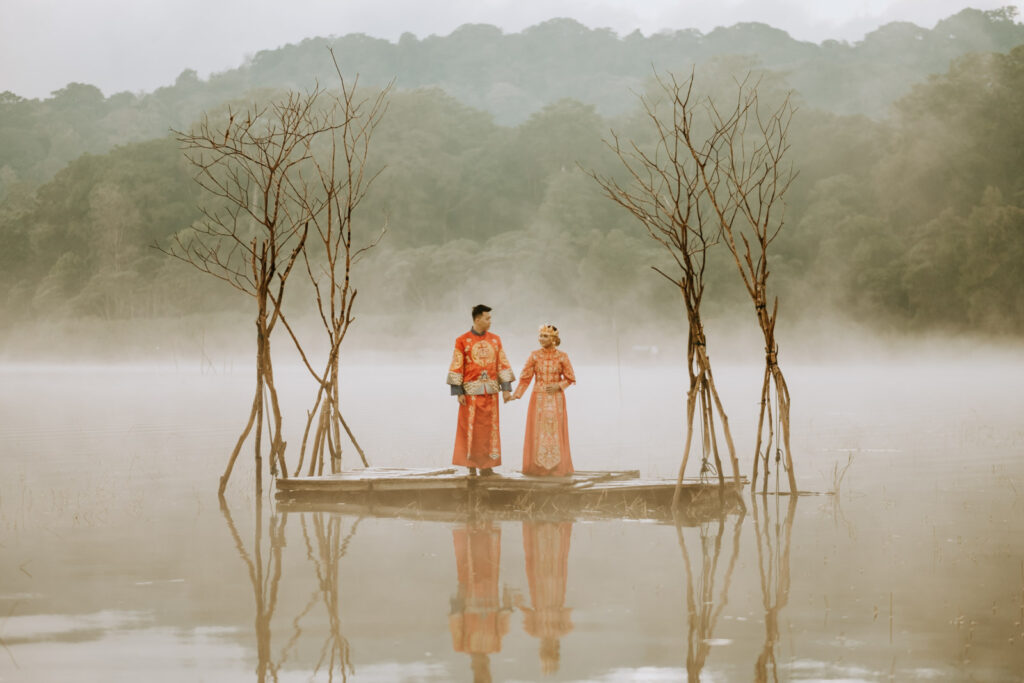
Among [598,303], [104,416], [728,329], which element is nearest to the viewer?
[104,416]

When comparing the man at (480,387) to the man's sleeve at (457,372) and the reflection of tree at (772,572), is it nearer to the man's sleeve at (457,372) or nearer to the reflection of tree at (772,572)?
the man's sleeve at (457,372)

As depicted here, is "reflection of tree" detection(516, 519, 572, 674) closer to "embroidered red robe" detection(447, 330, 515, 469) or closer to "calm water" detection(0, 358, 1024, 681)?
"calm water" detection(0, 358, 1024, 681)

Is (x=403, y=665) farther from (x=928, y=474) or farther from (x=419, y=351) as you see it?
(x=419, y=351)

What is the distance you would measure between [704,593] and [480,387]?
421cm

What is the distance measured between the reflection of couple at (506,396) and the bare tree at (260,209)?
2007mm

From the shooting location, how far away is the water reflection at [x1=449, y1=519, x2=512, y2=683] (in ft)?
24.1

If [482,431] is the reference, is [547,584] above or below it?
below

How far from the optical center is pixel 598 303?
66500 millimetres

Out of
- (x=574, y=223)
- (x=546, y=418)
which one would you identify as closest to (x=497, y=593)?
(x=546, y=418)

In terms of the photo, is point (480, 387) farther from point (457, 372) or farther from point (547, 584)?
point (547, 584)

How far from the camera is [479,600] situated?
8672 mm

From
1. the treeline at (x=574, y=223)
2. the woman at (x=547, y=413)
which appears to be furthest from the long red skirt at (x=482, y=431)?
the treeline at (x=574, y=223)

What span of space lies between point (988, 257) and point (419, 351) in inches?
1086

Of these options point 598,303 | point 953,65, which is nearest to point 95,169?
point 598,303
